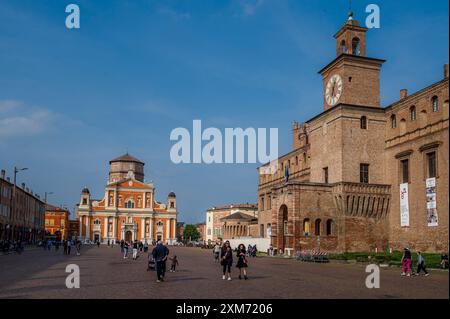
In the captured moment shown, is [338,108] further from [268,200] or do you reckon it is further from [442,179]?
[268,200]

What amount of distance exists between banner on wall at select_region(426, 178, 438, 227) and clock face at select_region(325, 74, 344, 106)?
1251 centimetres

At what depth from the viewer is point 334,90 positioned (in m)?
48.2

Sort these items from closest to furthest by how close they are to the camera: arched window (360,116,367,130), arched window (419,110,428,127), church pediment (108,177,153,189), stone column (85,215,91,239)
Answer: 1. arched window (419,110,428,127)
2. arched window (360,116,367,130)
3. stone column (85,215,91,239)
4. church pediment (108,177,153,189)

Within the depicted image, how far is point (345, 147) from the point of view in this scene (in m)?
45.0

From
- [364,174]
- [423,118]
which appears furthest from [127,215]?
[423,118]

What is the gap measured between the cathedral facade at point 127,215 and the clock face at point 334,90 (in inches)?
2688

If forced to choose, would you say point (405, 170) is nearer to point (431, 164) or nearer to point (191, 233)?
A: point (431, 164)

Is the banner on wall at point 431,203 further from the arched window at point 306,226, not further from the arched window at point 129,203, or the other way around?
the arched window at point 129,203

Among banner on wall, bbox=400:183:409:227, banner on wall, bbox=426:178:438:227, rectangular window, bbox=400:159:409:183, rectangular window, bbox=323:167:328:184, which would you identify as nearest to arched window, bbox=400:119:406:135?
rectangular window, bbox=400:159:409:183

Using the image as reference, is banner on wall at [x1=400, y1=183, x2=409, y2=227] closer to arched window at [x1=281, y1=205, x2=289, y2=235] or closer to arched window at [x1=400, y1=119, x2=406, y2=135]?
arched window at [x1=400, y1=119, x2=406, y2=135]

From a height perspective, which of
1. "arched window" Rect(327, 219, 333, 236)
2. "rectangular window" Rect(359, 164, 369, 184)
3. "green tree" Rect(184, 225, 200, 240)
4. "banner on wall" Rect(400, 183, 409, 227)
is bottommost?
"green tree" Rect(184, 225, 200, 240)

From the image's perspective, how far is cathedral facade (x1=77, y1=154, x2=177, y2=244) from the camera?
10844 centimetres

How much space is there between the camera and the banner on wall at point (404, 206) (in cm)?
4234
